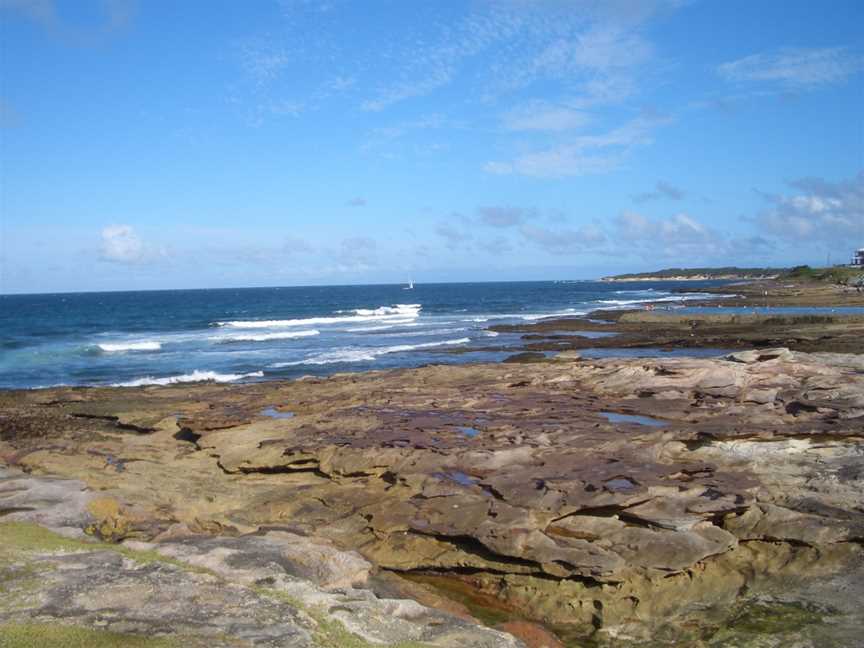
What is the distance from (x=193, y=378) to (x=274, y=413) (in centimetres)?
1607

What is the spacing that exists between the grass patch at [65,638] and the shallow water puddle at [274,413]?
50.0 feet

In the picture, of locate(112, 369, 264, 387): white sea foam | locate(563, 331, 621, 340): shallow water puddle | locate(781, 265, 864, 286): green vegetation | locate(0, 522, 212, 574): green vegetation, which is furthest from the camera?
locate(781, 265, 864, 286): green vegetation

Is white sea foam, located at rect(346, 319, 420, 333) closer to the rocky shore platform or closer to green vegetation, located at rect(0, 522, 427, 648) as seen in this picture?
the rocky shore platform

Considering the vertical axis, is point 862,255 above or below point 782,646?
above

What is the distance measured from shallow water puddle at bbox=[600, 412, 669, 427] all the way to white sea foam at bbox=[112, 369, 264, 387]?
71.5 ft

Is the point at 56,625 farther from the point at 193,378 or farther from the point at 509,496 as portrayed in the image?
the point at 193,378

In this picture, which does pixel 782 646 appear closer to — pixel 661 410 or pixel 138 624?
pixel 138 624

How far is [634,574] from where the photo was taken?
1144 cm

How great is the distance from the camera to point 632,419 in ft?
70.4

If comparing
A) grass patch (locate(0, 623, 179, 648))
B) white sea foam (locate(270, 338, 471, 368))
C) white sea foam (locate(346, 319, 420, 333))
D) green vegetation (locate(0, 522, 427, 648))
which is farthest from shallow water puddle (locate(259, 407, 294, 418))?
white sea foam (locate(346, 319, 420, 333))

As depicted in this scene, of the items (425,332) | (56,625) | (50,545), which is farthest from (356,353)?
(56,625)

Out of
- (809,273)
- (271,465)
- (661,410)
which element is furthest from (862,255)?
(271,465)

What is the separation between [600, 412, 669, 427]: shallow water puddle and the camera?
2068cm

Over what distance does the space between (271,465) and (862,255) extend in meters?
185
